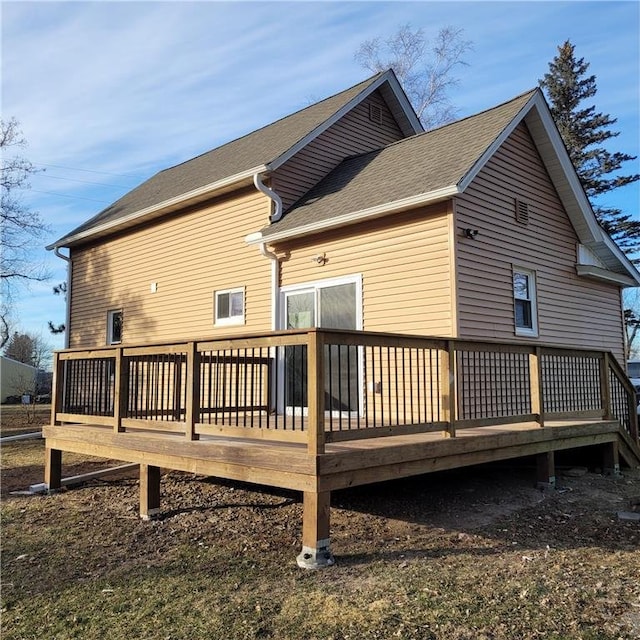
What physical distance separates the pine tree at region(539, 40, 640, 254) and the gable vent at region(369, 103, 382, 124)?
2121 centimetres

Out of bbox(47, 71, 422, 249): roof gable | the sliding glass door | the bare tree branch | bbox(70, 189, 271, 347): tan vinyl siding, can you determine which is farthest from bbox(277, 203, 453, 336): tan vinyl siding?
the bare tree branch

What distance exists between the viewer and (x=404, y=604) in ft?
12.0

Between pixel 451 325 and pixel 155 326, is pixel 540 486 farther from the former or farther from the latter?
pixel 155 326

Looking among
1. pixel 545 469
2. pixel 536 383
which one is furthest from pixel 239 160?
pixel 545 469

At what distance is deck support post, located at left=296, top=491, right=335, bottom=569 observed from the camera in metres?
4.39

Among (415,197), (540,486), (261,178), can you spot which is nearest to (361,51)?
(261,178)

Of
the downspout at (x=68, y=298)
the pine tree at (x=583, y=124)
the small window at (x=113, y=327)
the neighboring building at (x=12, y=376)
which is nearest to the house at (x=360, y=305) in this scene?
the small window at (x=113, y=327)

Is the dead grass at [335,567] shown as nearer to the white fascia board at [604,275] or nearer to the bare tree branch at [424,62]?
the white fascia board at [604,275]

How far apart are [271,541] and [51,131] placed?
9.30 meters

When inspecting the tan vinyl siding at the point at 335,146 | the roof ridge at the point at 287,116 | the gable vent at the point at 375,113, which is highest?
the roof ridge at the point at 287,116

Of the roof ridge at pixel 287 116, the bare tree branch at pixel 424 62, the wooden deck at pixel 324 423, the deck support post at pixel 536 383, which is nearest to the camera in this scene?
the wooden deck at pixel 324 423

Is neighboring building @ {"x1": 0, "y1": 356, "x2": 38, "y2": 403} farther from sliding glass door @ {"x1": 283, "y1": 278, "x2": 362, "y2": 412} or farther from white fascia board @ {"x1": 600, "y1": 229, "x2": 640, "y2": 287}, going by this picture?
white fascia board @ {"x1": 600, "y1": 229, "x2": 640, "y2": 287}

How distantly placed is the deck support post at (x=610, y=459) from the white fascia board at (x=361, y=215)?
4405 millimetres

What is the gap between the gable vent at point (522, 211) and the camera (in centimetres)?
Answer: 900
